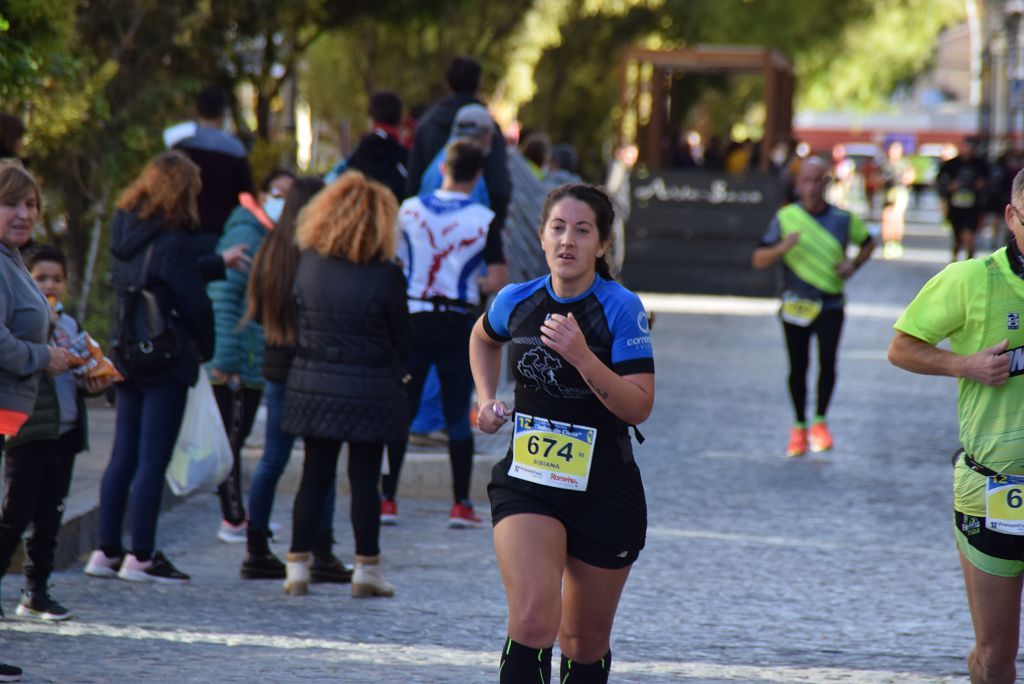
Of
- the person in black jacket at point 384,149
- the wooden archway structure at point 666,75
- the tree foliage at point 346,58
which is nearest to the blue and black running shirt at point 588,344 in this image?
the tree foliage at point 346,58

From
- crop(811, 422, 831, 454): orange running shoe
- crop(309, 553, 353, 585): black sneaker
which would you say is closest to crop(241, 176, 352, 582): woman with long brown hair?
crop(309, 553, 353, 585): black sneaker

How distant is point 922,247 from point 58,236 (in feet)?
87.6

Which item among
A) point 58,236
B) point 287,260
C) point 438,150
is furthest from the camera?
point 58,236

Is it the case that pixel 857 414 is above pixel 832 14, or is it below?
below

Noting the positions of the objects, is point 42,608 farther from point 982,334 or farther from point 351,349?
point 982,334

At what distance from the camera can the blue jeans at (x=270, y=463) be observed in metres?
7.82

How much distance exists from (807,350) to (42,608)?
617cm

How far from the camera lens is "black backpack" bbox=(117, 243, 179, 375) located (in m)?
7.50

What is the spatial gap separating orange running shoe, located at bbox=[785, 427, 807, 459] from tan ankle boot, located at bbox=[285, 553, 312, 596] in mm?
4928

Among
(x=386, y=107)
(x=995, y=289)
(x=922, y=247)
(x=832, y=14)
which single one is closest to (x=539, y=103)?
(x=922, y=247)

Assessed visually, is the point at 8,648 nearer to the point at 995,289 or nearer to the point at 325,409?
the point at 325,409

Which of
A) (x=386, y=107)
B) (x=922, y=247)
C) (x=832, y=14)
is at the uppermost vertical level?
(x=832, y=14)

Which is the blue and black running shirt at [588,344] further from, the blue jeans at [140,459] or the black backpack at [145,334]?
the blue jeans at [140,459]

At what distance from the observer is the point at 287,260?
7.61 metres
